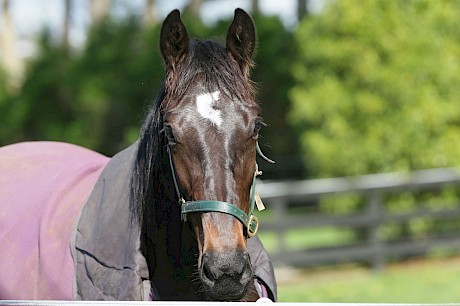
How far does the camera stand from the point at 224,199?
10.5 ft

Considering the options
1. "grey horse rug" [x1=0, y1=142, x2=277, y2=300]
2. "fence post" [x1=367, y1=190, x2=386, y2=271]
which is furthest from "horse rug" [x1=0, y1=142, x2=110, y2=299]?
"fence post" [x1=367, y1=190, x2=386, y2=271]

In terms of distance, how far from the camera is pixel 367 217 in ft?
38.5

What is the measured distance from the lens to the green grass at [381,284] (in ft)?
30.4

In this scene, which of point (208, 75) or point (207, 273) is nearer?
point (207, 273)

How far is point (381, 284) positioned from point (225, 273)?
7665 mm

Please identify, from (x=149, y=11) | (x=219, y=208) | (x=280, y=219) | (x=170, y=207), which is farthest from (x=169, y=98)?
(x=149, y=11)

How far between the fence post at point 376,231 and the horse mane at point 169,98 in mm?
8238

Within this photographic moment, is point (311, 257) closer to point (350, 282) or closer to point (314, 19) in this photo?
point (350, 282)

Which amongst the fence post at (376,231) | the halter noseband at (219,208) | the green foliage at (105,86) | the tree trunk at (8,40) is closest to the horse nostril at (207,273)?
the halter noseband at (219,208)

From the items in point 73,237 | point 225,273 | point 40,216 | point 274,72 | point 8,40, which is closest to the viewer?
point 225,273

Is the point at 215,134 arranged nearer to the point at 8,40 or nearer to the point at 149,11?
the point at 149,11

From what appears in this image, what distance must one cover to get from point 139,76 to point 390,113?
6591mm

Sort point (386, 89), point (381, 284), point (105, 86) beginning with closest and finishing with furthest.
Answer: point (381, 284)
point (386, 89)
point (105, 86)

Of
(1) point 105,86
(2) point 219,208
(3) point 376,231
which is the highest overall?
(1) point 105,86
